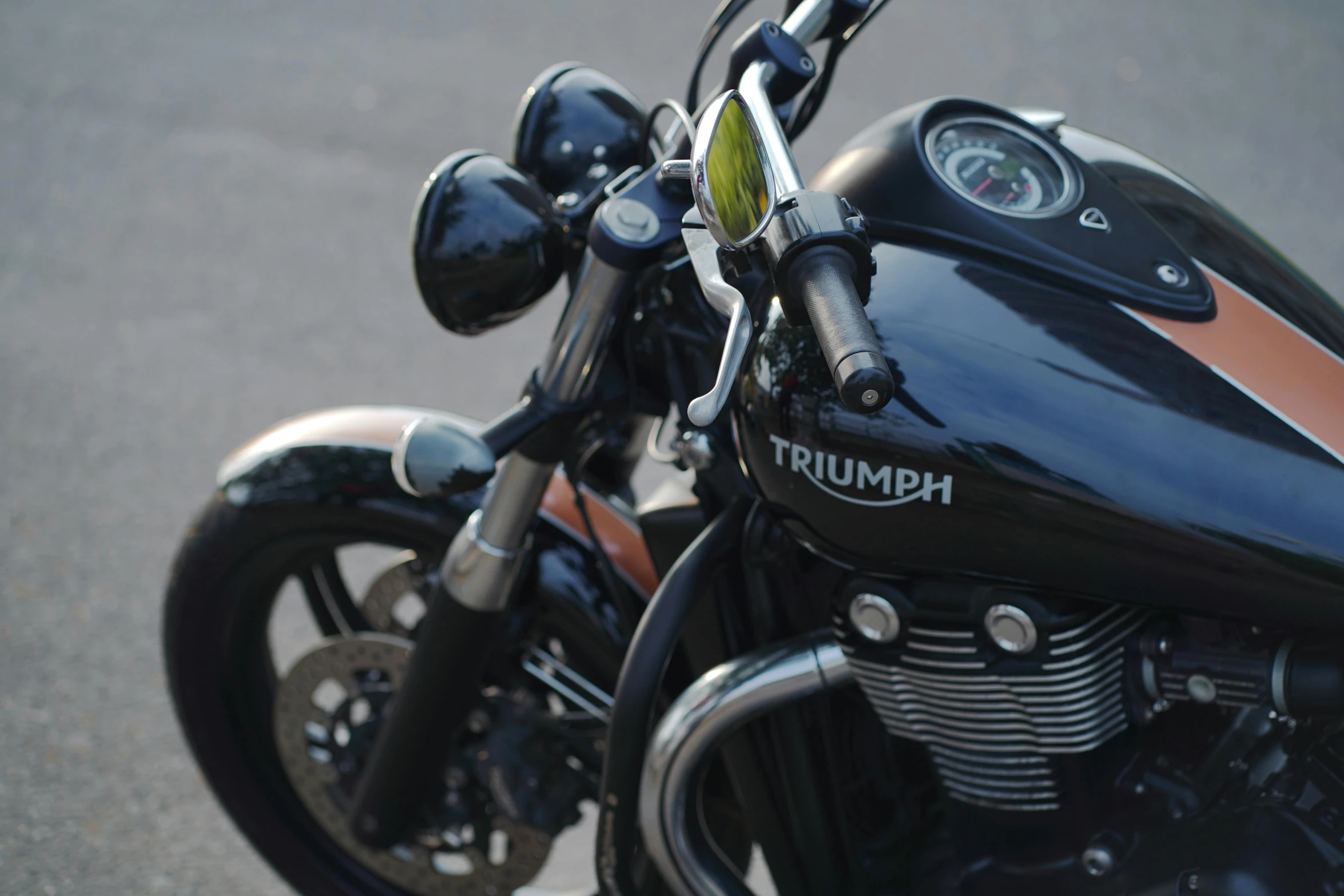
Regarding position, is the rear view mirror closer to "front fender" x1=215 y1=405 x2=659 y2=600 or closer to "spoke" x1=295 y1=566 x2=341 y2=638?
"front fender" x1=215 y1=405 x2=659 y2=600

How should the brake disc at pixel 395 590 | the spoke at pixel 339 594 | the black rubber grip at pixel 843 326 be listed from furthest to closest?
1. the spoke at pixel 339 594
2. the brake disc at pixel 395 590
3. the black rubber grip at pixel 843 326

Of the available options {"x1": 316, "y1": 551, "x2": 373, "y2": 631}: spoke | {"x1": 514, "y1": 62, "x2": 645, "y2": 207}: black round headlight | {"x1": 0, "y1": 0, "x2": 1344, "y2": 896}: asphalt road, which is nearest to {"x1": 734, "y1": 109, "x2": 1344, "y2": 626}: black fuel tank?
{"x1": 514, "y1": 62, "x2": 645, "y2": 207}: black round headlight

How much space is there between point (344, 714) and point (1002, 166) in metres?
1.18

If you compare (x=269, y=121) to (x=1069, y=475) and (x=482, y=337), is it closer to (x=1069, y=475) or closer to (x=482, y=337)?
(x=482, y=337)

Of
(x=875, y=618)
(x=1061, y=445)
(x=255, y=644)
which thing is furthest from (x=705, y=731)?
(x=255, y=644)

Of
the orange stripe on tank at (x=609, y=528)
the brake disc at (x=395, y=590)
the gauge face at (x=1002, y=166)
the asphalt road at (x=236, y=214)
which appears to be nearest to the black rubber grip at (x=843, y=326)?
the gauge face at (x=1002, y=166)

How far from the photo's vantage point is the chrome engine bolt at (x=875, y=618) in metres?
1.12

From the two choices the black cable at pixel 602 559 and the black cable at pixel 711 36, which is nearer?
the black cable at pixel 711 36

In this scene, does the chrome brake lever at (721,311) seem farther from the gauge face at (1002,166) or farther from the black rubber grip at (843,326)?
the gauge face at (1002,166)

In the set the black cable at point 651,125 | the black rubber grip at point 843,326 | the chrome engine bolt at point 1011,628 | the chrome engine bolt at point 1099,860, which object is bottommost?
the chrome engine bolt at point 1099,860

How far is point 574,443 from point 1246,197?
3137 mm

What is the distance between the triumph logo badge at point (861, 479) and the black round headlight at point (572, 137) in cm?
44

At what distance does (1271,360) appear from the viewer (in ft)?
3.36

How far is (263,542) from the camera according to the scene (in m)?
1.62
